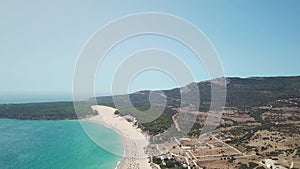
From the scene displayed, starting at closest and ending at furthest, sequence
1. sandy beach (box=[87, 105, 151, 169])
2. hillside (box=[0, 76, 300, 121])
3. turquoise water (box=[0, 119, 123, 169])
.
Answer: sandy beach (box=[87, 105, 151, 169]) < turquoise water (box=[0, 119, 123, 169]) < hillside (box=[0, 76, 300, 121])

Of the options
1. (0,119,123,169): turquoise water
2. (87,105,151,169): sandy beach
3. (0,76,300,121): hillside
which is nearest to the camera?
(87,105,151,169): sandy beach

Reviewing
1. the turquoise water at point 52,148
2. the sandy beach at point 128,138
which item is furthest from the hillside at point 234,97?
the turquoise water at point 52,148

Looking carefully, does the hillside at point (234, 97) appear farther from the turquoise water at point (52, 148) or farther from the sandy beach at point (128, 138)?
the turquoise water at point (52, 148)

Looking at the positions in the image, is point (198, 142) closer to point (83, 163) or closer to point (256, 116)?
point (83, 163)

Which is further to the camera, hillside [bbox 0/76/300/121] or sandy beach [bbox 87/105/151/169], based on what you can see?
hillside [bbox 0/76/300/121]

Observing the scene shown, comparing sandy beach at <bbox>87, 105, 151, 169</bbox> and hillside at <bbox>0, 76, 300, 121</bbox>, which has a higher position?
hillside at <bbox>0, 76, 300, 121</bbox>

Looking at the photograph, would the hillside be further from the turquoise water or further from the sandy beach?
A: the turquoise water

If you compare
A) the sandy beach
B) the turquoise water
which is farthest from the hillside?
the turquoise water
